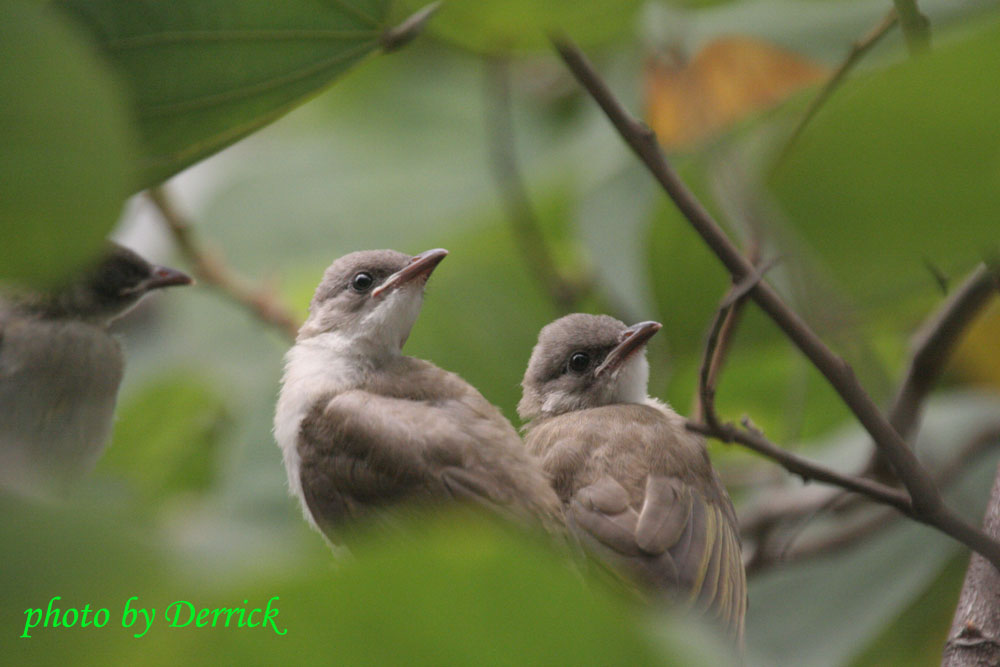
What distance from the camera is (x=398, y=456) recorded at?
2.25m

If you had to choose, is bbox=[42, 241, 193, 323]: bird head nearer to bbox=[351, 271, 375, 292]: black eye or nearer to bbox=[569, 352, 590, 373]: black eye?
bbox=[351, 271, 375, 292]: black eye

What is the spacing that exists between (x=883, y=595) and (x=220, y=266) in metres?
2.34

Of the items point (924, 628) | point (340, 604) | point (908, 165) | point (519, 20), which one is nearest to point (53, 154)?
point (340, 604)

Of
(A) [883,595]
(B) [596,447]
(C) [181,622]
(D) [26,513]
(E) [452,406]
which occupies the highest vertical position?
(D) [26,513]

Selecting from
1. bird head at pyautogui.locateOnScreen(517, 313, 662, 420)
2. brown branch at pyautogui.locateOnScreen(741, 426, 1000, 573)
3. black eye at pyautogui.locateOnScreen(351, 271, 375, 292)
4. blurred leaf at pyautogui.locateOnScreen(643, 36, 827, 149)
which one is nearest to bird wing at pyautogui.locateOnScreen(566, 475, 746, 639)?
bird head at pyautogui.locateOnScreen(517, 313, 662, 420)

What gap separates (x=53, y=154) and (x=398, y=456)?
140 cm

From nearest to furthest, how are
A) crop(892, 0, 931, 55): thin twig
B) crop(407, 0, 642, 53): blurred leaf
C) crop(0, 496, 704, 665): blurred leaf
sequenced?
crop(0, 496, 704, 665): blurred leaf < crop(892, 0, 931, 55): thin twig < crop(407, 0, 642, 53): blurred leaf

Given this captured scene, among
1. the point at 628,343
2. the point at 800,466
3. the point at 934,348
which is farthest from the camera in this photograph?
the point at 628,343

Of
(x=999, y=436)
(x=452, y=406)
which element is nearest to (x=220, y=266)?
(x=452, y=406)

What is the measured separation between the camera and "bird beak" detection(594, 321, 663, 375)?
2693 mm

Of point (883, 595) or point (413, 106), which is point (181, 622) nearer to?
point (883, 595)

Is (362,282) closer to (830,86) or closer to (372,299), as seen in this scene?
(372,299)

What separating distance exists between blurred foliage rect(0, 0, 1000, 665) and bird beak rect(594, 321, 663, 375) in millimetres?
44

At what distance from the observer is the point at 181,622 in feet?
2.37
